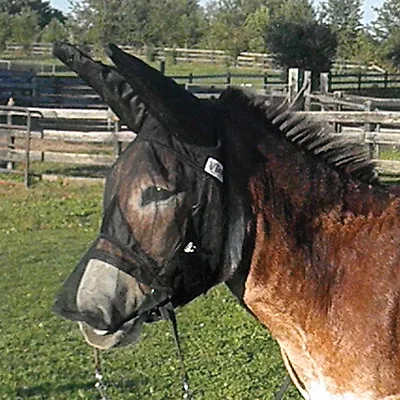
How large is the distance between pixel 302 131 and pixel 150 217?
658mm

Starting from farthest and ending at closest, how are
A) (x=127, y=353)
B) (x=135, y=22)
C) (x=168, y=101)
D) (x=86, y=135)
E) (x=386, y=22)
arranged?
(x=135, y=22) < (x=386, y=22) < (x=86, y=135) < (x=127, y=353) < (x=168, y=101)

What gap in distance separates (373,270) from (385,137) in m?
11.8

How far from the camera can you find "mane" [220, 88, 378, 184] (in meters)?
2.88

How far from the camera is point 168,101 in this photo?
8.43 ft

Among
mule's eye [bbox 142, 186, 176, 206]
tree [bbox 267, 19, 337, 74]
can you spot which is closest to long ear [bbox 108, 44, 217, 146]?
mule's eye [bbox 142, 186, 176, 206]

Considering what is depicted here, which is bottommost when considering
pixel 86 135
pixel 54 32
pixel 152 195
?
pixel 86 135

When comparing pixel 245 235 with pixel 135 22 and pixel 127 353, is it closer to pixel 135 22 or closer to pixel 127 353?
pixel 127 353

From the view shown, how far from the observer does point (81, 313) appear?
2639 mm

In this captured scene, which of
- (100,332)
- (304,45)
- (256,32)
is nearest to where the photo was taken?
(100,332)

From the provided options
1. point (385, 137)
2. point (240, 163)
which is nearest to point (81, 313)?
point (240, 163)

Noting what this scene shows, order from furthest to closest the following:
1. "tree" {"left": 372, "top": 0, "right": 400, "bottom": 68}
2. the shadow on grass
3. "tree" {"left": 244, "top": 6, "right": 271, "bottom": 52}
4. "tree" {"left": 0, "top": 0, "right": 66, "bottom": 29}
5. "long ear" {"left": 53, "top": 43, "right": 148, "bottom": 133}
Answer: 1. "tree" {"left": 0, "top": 0, "right": 66, "bottom": 29}
2. "tree" {"left": 244, "top": 6, "right": 271, "bottom": 52}
3. "tree" {"left": 372, "top": 0, "right": 400, "bottom": 68}
4. the shadow on grass
5. "long ear" {"left": 53, "top": 43, "right": 148, "bottom": 133}

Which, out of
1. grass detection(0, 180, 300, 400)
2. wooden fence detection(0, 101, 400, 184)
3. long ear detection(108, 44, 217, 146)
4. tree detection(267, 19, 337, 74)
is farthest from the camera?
tree detection(267, 19, 337, 74)

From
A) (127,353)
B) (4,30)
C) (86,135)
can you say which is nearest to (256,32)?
(4,30)

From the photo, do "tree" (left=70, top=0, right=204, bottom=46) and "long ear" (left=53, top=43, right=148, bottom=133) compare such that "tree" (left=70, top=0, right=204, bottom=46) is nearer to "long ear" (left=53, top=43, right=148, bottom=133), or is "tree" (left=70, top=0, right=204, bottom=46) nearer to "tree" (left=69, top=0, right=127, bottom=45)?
"tree" (left=69, top=0, right=127, bottom=45)
